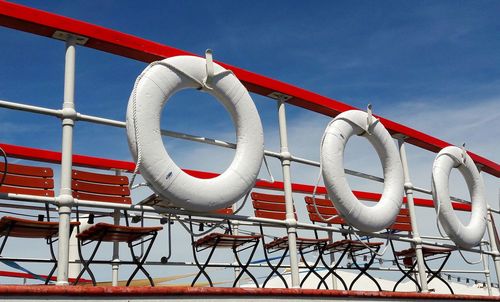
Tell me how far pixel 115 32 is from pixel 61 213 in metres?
1.12

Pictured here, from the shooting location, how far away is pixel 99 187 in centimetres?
378

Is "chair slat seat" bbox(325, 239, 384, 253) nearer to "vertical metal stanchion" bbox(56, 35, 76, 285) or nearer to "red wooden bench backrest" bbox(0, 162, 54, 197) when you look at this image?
"red wooden bench backrest" bbox(0, 162, 54, 197)

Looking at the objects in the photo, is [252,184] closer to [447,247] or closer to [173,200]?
[173,200]

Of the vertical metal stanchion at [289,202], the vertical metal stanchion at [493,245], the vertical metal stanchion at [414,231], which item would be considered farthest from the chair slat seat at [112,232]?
the vertical metal stanchion at [493,245]

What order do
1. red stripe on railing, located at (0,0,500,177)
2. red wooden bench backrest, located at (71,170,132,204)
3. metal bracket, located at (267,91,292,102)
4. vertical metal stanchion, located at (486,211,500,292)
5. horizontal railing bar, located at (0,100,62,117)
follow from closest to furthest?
horizontal railing bar, located at (0,100,62,117) → red stripe on railing, located at (0,0,500,177) → red wooden bench backrest, located at (71,170,132,204) → metal bracket, located at (267,91,292,102) → vertical metal stanchion, located at (486,211,500,292)

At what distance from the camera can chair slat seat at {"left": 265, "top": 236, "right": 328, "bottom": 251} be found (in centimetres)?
447

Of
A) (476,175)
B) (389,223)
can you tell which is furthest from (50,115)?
(476,175)

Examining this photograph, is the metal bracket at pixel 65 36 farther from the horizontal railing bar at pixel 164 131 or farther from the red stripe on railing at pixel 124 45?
the horizontal railing bar at pixel 164 131

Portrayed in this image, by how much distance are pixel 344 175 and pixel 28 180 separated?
222cm

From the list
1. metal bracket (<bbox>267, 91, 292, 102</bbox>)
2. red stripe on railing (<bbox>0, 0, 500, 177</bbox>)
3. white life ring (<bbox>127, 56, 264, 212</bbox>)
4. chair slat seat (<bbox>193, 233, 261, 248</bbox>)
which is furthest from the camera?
metal bracket (<bbox>267, 91, 292, 102</bbox>)

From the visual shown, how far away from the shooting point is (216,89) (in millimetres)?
3664

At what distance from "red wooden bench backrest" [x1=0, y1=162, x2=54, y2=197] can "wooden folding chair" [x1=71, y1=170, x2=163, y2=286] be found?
175mm

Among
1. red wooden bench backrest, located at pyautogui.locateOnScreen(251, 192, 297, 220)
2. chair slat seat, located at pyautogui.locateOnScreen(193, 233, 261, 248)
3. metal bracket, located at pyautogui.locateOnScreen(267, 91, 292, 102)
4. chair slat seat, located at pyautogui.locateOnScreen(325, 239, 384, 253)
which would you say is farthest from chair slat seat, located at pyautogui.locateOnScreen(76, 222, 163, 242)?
chair slat seat, located at pyautogui.locateOnScreen(325, 239, 384, 253)

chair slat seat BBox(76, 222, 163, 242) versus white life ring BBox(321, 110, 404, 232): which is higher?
white life ring BBox(321, 110, 404, 232)
